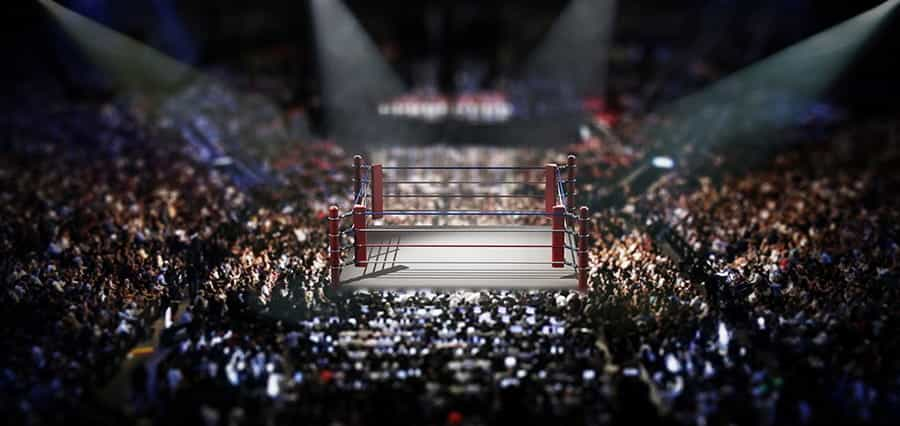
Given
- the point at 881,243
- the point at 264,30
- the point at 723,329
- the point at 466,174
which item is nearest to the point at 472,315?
the point at 723,329

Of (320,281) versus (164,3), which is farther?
(164,3)

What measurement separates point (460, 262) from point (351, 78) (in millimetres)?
17808

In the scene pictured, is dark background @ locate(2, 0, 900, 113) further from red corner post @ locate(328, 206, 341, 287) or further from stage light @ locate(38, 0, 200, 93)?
red corner post @ locate(328, 206, 341, 287)

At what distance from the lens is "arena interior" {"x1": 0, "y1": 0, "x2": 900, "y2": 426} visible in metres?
6.99

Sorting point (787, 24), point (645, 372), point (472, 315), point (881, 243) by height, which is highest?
point (787, 24)

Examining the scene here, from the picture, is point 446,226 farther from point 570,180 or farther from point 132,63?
point 132,63

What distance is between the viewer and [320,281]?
359 inches

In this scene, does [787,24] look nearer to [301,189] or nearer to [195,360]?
[301,189]

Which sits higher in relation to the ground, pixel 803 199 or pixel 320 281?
pixel 803 199

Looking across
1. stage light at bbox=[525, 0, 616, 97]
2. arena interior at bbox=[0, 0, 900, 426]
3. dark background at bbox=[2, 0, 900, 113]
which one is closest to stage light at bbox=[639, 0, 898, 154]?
arena interior at bbox=[0, 0, 900, 426]

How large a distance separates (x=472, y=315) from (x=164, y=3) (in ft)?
67.6

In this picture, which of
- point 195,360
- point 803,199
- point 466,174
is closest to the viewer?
point 195,360

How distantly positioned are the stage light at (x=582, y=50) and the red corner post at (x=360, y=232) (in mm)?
17817

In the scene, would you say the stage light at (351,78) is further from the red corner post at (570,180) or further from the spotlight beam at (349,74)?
the red corner post at (570,180)
